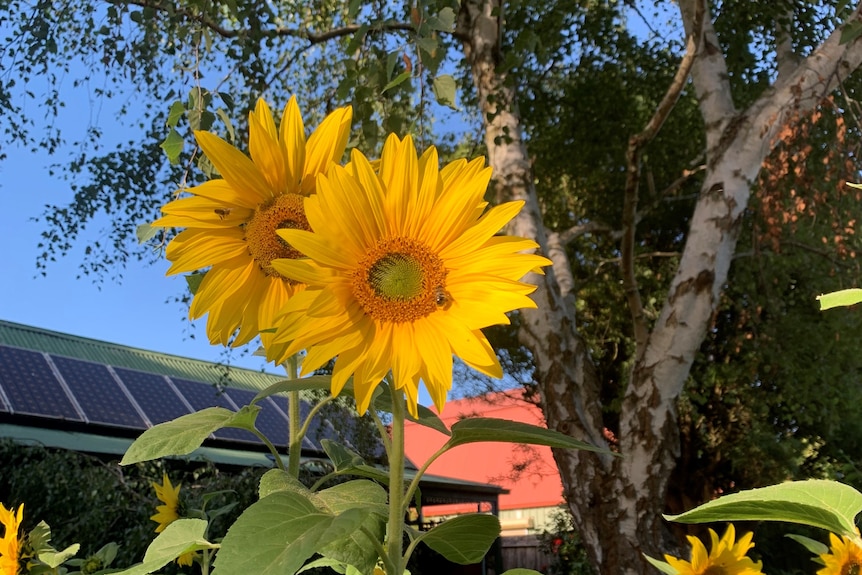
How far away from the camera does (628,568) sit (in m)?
3.37

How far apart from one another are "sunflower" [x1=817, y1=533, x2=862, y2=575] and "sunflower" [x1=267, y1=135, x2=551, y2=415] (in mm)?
544

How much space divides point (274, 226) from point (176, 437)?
195 mm

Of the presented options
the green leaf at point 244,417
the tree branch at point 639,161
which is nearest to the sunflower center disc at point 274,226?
the green leaf at point 244,417

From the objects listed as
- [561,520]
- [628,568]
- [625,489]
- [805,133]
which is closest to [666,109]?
[805,133]

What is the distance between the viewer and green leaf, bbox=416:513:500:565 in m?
0.64

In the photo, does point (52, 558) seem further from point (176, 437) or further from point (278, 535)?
point (278, 535)

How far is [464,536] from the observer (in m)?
0.65

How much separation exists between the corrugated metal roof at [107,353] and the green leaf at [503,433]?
25.8ft

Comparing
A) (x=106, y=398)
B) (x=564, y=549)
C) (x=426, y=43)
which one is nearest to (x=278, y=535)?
(x=426, y=43)

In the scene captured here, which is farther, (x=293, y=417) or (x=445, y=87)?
(x=445, y=87)

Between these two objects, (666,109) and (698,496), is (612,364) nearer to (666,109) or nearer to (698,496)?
(698,496)

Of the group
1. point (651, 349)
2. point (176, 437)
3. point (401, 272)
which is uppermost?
point (651, 349)

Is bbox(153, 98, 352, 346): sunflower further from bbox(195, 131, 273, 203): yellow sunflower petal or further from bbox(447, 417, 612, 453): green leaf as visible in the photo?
bbox(447, 417, 612, 453): green leaf

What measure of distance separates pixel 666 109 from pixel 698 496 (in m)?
4.70
